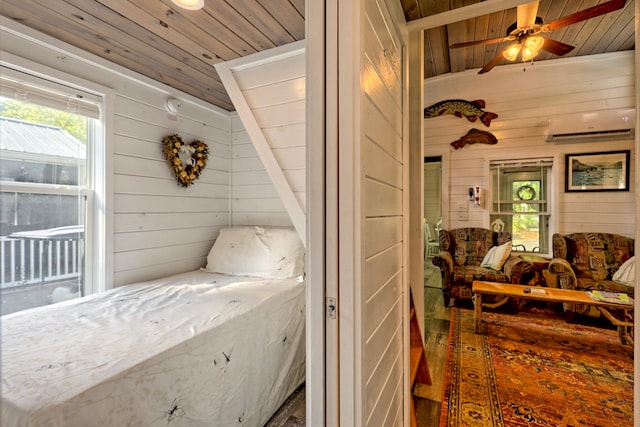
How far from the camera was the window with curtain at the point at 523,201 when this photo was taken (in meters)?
3.76

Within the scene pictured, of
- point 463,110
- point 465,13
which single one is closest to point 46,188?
point 465,13

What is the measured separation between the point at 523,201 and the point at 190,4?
425 centimetres

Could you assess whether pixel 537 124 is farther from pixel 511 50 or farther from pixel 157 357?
pixel 157 357

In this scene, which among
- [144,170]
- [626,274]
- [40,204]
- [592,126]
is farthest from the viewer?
[592,126]

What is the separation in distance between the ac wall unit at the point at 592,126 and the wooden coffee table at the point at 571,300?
1.91 meters

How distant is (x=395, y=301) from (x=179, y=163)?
6.69 ft

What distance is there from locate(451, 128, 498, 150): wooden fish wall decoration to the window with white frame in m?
4.04

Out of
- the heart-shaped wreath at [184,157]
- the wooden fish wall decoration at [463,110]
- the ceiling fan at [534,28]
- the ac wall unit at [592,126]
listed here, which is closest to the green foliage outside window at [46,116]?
the heart-shaped wreath at [184,157]

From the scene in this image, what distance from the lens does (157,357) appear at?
1114mm

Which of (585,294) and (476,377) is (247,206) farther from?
(585,294)

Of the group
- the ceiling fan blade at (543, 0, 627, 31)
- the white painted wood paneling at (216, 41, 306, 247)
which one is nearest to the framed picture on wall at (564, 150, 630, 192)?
the ceiling fan blade at (543, 0, 627, 31)

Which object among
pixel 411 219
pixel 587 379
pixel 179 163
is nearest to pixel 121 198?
pixel 179 163

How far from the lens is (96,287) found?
6.42 feet

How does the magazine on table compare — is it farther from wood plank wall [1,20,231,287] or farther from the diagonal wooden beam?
wood plank wall [1,20,231,287]
